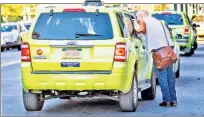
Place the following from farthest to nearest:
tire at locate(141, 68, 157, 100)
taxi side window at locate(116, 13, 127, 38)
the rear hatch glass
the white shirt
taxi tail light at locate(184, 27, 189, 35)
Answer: the rear hatch glass
taxi tail light at locate(184, 27, 189, 35)
tire at locate(141, 68, 157, 100)
the white shirt
taxi side window at locate(116, 13, 127, 38)

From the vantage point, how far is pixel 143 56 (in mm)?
12398

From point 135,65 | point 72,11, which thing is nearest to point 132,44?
point 135,65

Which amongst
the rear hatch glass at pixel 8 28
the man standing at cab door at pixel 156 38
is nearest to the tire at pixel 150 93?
the man standing at cab door at pixel 156 38

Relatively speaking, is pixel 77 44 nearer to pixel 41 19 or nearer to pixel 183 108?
pixel 41 19

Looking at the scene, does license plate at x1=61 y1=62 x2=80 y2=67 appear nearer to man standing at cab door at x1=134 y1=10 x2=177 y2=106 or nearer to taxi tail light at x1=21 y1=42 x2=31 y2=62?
taxi tail light at x1=21 y1=42 x2=31 y2=62

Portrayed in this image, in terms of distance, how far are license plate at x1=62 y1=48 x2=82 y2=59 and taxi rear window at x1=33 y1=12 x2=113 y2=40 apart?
171 millimetres

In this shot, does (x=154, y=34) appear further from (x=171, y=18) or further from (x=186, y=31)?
(x=171, y=18)

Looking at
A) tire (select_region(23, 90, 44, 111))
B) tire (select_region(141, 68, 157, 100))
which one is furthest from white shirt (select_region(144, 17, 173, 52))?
tire (select_region(23, 90, 44, 111))

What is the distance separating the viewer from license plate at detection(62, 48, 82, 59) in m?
10.8

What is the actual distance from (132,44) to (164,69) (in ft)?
2.82

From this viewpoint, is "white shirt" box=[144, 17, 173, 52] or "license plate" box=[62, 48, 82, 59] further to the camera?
"white shirt" box=[144, 17, 173, 52]

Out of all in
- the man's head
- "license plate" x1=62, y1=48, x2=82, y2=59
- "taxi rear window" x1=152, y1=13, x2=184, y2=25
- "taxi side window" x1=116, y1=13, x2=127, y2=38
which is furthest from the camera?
"taxi rear window" x1=152, y1=13, x2=184, y2=25

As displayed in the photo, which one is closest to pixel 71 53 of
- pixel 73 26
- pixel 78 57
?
pixel 78 57

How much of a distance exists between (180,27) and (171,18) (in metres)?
0.63
